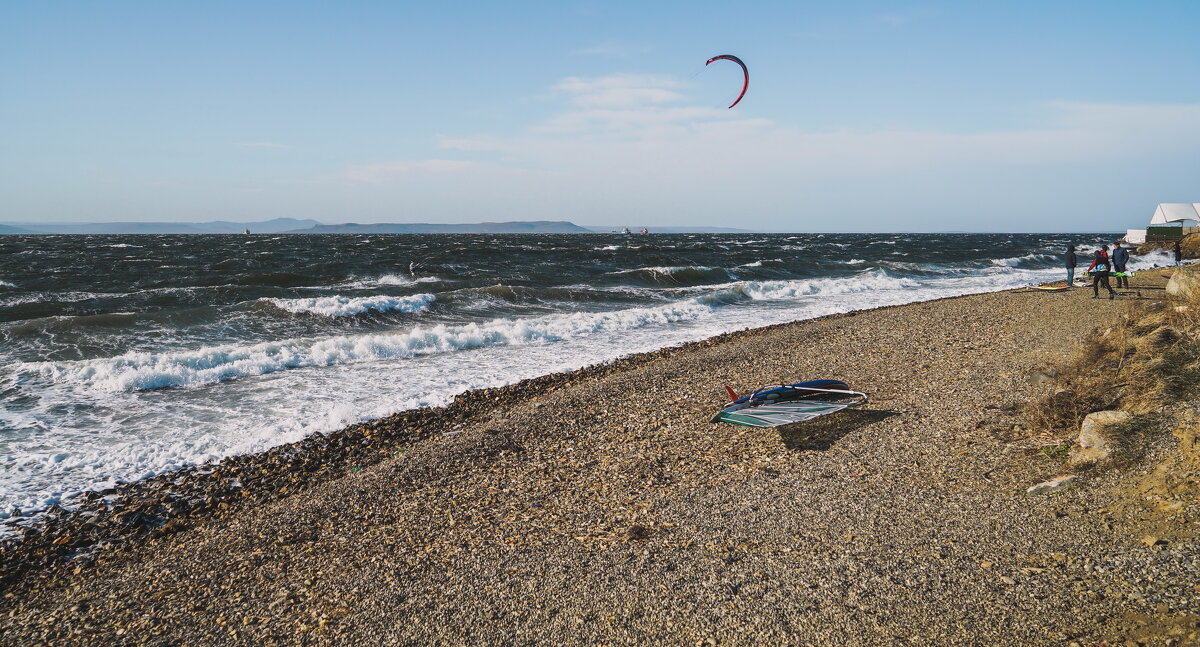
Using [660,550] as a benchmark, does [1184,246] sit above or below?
above

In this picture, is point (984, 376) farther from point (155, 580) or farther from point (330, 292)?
point (330, 292)

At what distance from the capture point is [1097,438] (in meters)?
5.34

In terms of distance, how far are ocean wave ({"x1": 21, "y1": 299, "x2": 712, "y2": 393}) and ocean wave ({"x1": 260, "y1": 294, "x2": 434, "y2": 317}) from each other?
4460 millimetres

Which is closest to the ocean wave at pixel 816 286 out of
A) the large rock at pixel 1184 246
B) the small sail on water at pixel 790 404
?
the small sail on water at pixel 790 404

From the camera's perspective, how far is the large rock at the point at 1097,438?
17.1 ft

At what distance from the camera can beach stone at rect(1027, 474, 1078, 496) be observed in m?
5.08

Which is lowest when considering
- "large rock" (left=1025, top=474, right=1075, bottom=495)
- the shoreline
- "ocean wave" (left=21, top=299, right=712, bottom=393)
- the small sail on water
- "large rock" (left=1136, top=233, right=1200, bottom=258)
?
the shoreline

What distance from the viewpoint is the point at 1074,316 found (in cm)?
1377

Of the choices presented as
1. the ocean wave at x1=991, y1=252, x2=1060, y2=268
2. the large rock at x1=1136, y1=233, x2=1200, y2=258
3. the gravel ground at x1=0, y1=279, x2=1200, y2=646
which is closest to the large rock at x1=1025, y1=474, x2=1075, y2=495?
the gravel ground at x1=0, y1=279, x2=1200, y2=646

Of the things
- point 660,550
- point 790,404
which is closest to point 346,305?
point 790,404

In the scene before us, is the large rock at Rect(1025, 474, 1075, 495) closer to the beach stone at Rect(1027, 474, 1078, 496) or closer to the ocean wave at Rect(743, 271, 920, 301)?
the beach stone at Rect(1027, 474, 1078, 496)

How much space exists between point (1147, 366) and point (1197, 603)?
10.4 feet

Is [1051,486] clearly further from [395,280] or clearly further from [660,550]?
[395,280]

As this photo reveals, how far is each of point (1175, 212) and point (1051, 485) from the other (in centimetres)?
6805
